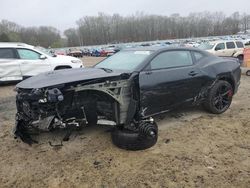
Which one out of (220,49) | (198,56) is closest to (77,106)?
(198,56)

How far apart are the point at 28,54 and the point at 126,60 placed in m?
6.74

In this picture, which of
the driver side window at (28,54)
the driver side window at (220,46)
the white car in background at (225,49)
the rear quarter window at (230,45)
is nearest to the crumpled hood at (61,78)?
the driver side window at (28,54)

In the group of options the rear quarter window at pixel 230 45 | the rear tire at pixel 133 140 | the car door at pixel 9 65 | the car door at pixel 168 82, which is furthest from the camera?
the rear quarter window at pixel 230 45

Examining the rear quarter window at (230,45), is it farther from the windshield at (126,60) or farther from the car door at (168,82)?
the windshield at (126,60)


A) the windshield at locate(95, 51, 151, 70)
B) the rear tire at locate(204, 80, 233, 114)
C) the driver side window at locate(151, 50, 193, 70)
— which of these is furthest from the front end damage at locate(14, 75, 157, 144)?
the rear tire at locate(204, 80, 233, 114)

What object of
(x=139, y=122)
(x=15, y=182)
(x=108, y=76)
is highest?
(x=108, y=76)

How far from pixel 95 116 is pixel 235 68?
12.0 ft

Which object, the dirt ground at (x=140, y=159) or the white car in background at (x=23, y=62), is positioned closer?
the dirt ground at (x=140, y=159)

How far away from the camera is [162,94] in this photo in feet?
16.1

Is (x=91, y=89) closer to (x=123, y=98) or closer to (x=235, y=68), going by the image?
(x=123, y=98)

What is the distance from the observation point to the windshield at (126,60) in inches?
196

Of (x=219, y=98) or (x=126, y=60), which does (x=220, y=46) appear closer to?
(x=219, y=98)

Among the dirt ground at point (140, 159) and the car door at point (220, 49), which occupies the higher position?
the car door at point (220, 49)

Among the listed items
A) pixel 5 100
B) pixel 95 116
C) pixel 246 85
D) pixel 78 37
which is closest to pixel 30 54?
pixel 5 100
